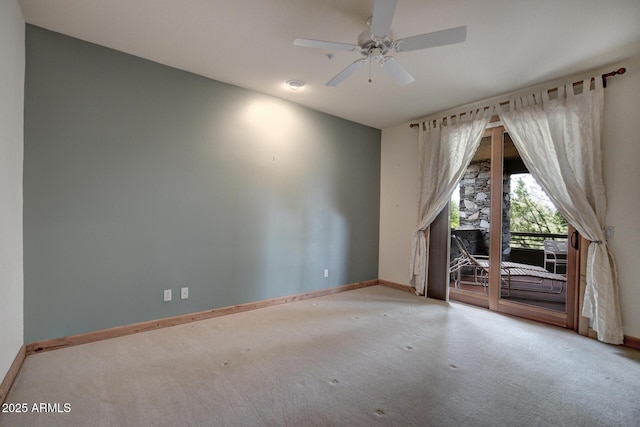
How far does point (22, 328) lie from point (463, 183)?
4.82 meters

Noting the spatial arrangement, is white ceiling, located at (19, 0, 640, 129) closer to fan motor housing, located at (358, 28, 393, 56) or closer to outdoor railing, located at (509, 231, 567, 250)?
fan motor housing, located at (358, 28, 393, 56)

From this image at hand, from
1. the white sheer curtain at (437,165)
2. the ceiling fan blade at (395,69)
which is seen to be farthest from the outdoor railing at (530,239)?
the ceiling fan blade at (395,69)

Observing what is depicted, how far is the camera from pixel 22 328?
219 cm

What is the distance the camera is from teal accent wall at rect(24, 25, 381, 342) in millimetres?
2318

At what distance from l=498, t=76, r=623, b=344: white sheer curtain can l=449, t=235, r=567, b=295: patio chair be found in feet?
1.57

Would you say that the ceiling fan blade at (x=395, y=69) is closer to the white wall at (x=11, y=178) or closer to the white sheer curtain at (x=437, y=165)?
the white sheer curtain at (x=437, y=165)

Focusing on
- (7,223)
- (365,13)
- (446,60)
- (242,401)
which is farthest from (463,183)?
(7,223)

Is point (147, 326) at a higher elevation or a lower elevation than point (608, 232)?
lower

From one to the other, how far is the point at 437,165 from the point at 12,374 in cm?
455

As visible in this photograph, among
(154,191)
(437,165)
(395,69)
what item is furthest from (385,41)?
(154,191)

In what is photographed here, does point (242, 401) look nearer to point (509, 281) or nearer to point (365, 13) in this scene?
point (365, 13)

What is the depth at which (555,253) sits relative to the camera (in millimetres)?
3254

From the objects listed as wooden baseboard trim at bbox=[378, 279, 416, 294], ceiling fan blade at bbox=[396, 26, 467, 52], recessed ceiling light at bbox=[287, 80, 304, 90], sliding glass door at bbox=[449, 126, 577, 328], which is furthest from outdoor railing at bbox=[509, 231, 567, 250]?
recessed ceiling light at bbox=[287, 80, 304, 90]

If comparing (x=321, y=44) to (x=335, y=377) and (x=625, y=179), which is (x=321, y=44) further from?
(x=625, y=179)
